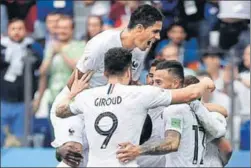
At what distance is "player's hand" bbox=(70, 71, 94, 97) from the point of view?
8922 millimetres

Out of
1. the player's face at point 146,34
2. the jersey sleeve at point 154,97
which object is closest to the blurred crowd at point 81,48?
the player's face at point 146,34

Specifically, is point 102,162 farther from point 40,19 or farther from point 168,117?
point 40,19

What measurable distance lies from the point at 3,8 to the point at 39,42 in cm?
73

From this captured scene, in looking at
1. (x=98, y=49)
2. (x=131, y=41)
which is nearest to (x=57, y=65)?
(x=98, y=49)

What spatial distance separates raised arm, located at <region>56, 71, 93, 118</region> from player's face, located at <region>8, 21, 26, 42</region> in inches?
163

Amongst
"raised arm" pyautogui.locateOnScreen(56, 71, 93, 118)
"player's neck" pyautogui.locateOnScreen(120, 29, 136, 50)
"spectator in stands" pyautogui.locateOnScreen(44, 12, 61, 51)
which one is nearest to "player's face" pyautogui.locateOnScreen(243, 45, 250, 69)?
"spectator in stands" pyautogui.locateOnScreen(44, 12, 61, 51)

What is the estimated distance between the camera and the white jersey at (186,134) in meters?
9.14

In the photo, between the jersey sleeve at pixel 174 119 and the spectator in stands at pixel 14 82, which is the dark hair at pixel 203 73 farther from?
the jersey sleeve at pixel 174 119

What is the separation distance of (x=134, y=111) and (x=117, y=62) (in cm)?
39

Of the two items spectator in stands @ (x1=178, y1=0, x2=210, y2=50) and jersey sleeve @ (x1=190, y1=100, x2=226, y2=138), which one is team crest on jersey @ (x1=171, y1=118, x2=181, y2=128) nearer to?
jersey sleeve @ (x1=190, y1=100, x2=226, y2=138)

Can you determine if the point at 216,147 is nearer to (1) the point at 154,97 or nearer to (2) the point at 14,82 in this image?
(1) the point at 154,97

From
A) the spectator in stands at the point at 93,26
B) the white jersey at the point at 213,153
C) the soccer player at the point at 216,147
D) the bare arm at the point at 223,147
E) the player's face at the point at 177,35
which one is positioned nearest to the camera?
the soccer player at the point at 216,147

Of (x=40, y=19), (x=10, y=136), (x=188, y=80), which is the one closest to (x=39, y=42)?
(x=40, y=19)

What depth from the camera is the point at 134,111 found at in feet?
27.1
